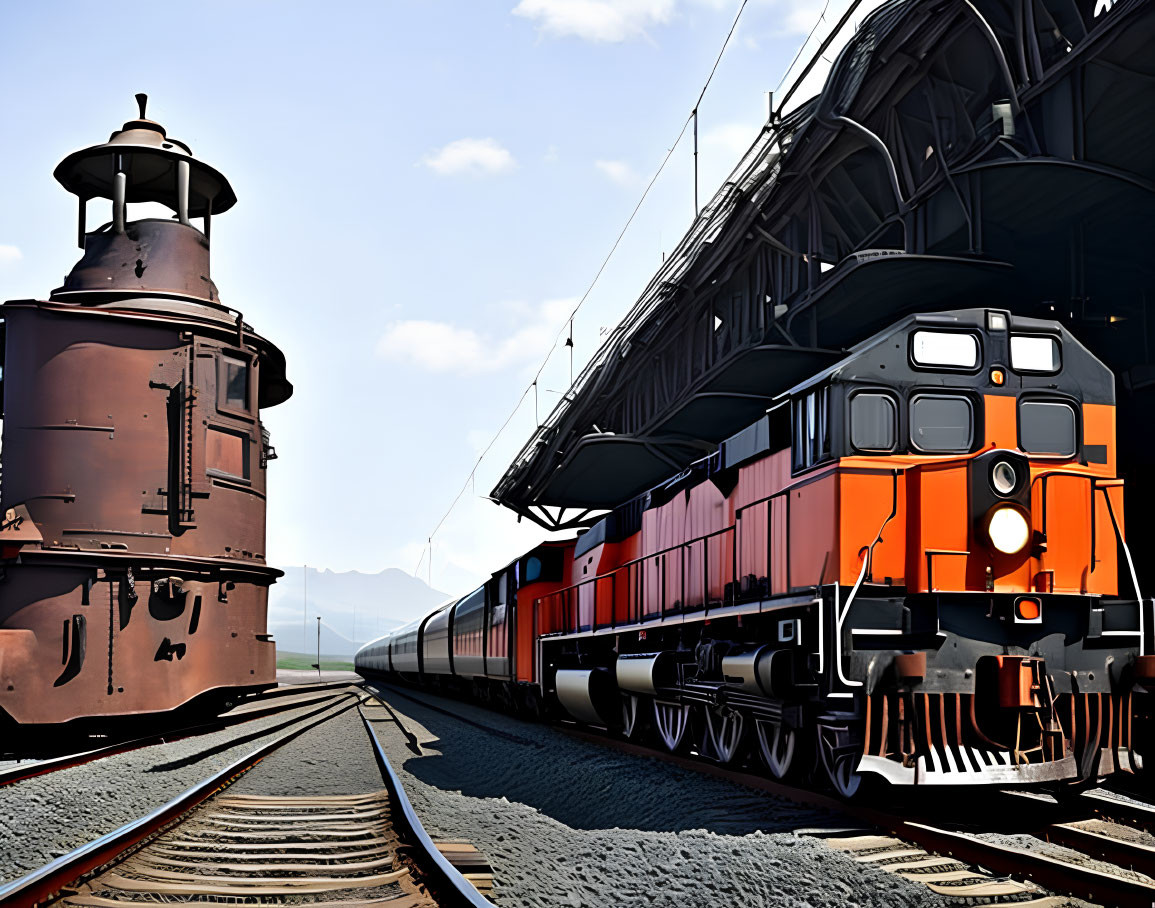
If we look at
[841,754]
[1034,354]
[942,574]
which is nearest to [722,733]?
[841,754]

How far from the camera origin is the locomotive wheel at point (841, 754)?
26.1 ft

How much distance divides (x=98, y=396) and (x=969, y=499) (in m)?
13.0

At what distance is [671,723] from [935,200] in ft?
23.4

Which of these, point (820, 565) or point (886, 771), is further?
point (820, 565)

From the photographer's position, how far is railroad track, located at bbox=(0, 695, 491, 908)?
5527 millimetres

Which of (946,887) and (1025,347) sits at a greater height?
(1025,347)

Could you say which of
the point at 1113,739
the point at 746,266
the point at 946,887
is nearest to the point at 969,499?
the point at 1113,739

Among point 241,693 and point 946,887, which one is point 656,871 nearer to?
point 946,887

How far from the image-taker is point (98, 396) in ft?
53.7

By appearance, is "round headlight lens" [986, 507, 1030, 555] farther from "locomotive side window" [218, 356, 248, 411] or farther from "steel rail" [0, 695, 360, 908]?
"locomotive side window" [218, 356, 248, 411]

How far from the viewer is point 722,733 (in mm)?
10938

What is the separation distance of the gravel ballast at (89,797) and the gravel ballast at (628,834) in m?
2.28

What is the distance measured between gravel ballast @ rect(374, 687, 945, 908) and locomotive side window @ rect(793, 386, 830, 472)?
278 centimetres

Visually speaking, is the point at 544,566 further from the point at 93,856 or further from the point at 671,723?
the point at 93,856
